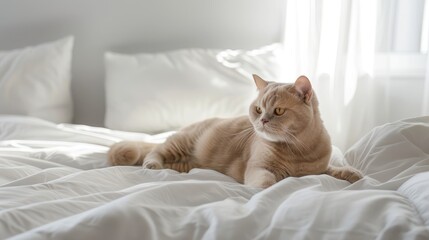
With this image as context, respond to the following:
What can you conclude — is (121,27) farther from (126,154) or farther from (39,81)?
(126,154)

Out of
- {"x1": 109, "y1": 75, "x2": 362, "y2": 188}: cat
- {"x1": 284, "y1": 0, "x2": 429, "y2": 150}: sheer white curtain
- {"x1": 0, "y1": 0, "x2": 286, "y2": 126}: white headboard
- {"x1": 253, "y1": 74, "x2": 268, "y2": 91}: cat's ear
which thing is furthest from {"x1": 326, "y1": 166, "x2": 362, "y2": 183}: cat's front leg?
{"x1": 0, "y1": 0, "x2": 286, "y2": 126}: white headboard

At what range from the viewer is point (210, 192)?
1.06 m

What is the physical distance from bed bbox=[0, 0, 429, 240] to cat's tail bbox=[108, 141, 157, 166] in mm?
45

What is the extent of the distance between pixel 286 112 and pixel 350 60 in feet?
2.24

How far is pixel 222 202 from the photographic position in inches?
37.9

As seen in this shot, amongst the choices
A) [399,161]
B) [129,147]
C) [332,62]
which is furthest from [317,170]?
[332,62]

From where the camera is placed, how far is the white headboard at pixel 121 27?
92.4 inches

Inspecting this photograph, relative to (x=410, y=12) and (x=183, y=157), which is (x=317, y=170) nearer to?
(x=183, y=157)

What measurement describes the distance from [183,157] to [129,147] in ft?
0.62

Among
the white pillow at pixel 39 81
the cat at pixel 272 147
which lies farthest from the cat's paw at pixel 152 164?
the white pillow at pixel 39 81

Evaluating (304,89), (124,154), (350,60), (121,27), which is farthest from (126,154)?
(121,27)

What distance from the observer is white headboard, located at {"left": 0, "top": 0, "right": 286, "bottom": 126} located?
235 centimetres

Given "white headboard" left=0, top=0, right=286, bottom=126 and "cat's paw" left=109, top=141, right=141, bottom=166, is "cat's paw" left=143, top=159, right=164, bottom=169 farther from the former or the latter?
"white headboard" left=0, top=0, right=286, bottom=126

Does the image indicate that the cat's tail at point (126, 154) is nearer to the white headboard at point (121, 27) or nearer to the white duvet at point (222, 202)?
the white duvet at point (222, 202)
